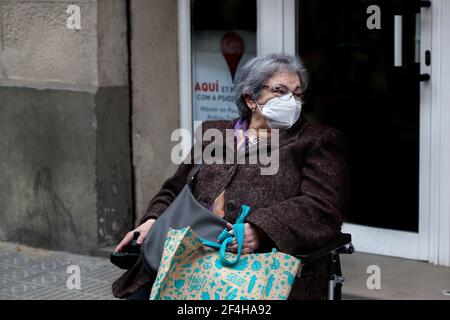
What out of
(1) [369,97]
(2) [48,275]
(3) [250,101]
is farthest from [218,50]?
(3) [250,101]

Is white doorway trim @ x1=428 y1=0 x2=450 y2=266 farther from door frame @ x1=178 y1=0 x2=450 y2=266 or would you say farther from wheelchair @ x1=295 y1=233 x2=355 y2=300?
wheelchair @ x1=295 y1=233 x2=355 y2=300

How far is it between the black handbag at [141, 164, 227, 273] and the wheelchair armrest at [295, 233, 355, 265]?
0.35m

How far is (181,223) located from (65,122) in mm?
2775

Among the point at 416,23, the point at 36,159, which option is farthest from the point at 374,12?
the point at 36,159

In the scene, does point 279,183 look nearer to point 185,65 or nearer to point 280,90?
point 280,90

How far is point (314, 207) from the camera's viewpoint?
12.7ft

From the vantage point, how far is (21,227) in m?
6.84

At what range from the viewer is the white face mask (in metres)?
4.05

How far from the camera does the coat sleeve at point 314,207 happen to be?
3.81 meters

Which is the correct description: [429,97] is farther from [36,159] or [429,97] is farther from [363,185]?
[36,159]

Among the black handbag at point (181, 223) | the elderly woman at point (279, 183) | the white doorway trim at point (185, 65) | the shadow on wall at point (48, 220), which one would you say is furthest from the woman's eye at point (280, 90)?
the shadow on wall at point (48, 220)

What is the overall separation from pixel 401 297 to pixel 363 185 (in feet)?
3.82

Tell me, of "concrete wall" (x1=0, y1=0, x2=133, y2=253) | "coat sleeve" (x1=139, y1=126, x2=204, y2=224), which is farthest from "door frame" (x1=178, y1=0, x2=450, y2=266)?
"coat sleeve" (x1=139, y1=126, x2=204, y2=224)

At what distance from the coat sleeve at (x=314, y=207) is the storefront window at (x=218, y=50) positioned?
7.53 ft
